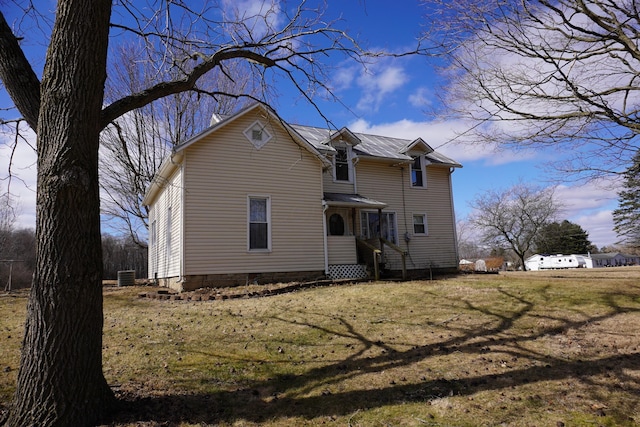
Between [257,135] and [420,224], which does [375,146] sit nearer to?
[420,224]

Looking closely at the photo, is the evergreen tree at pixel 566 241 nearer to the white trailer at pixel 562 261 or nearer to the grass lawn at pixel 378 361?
the white trailer at pixel 562 261

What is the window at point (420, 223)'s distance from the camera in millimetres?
18539

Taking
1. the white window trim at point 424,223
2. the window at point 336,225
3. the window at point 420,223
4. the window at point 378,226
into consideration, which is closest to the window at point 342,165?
the window at point 336,225

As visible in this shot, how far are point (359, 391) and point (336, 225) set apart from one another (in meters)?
11.7

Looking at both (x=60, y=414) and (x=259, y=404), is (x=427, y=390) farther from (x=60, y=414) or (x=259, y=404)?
(x=60, y=414)

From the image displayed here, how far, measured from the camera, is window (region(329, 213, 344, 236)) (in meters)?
16.0

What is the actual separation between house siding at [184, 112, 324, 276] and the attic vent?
6.0 inches

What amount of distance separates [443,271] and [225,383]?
1479 cm

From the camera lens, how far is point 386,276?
608 inches

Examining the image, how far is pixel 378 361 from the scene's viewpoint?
5.49 metres

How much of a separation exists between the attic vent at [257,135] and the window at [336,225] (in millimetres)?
4250

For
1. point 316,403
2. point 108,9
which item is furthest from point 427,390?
point 108,9

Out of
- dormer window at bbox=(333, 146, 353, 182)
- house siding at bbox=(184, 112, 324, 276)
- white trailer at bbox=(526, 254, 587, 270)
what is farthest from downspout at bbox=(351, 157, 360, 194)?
white trailer at bbox=(526, 254, 587, 270)

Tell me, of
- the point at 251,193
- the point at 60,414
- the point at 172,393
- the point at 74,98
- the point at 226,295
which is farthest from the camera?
the point at 251,193
